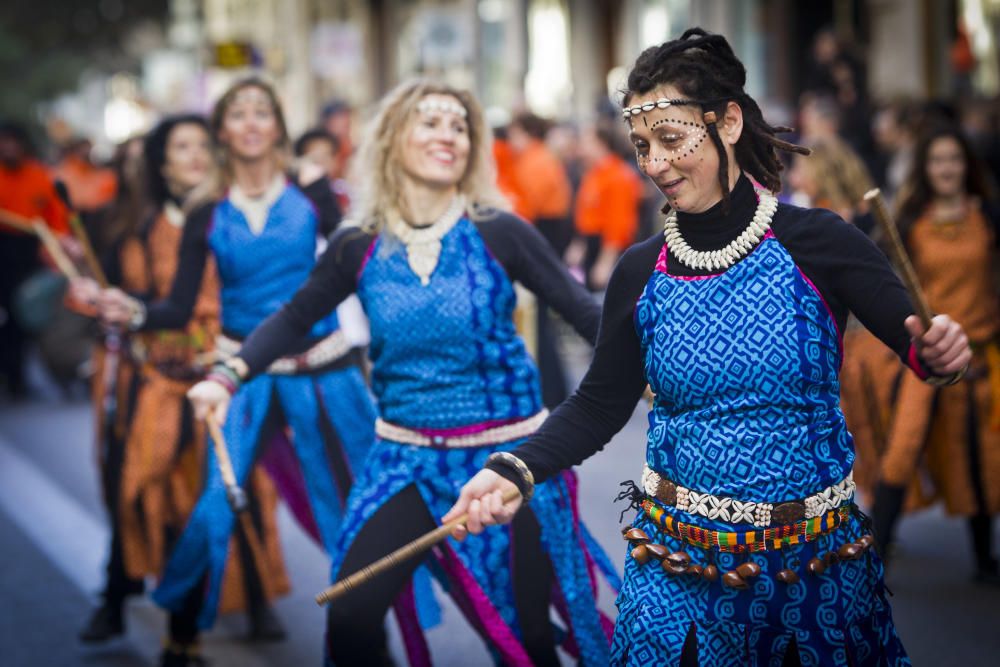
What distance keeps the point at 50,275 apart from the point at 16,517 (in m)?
5.24

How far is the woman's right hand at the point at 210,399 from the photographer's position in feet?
13.2

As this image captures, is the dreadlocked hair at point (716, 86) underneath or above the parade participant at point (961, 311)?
above

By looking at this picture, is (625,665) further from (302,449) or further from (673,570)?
(302,449)

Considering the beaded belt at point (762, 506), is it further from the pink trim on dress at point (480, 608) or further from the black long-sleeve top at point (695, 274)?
the pink trim on dress at point (480, 608)

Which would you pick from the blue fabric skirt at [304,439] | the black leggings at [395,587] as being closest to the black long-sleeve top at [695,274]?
the black leggings at [395,587]

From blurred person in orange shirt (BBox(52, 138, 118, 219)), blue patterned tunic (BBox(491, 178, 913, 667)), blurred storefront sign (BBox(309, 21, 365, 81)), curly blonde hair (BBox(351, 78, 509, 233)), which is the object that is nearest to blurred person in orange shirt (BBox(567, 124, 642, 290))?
blurred person in orange shirt (BBox(52, 138, 118, 219))

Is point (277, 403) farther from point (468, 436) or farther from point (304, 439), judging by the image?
point (468, 436)

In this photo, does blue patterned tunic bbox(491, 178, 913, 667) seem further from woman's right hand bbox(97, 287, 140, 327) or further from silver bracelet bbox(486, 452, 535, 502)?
woman's right hand bbox(97, 287, 140, 327)

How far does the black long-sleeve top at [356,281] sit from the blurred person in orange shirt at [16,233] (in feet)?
32.2

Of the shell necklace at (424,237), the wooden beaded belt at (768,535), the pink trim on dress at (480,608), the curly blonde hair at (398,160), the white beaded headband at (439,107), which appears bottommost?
the pink trim on dress at (480,608)

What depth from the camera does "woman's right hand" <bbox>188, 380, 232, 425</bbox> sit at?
404 cm

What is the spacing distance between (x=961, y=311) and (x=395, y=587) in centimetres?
321

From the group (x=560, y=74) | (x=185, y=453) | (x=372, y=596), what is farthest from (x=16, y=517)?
(x=560, y=74)

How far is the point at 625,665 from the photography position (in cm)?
296
